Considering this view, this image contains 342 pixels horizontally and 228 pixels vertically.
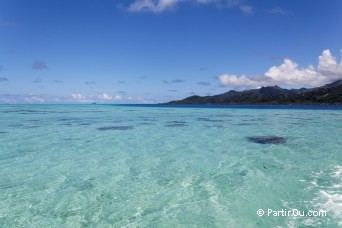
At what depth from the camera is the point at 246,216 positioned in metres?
7.96

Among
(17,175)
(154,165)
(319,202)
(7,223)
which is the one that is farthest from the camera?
(154,165)

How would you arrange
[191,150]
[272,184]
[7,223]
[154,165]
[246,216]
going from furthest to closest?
[191,150] → [154,165] → [272,184] → [246,216] → [7,223]

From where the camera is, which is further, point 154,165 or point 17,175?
point 154,165

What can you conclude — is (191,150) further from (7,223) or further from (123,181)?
(7,223)

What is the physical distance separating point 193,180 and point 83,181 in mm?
4473

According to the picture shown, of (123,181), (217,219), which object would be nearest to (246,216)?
(217,219)

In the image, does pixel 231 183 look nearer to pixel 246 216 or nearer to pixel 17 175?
pixel 246 216

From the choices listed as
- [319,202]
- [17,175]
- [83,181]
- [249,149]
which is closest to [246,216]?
[319,202]

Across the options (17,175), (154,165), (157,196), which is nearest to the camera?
(157,196)

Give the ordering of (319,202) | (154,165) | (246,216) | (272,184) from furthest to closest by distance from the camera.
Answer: (154,165) → (272,184) → (319,202) → (246,216)

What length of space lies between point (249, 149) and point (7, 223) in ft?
48.0

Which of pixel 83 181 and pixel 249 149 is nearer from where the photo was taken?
pixel 83 181

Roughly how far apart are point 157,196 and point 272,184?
182 inches

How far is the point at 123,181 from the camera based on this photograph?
36.7 ft
